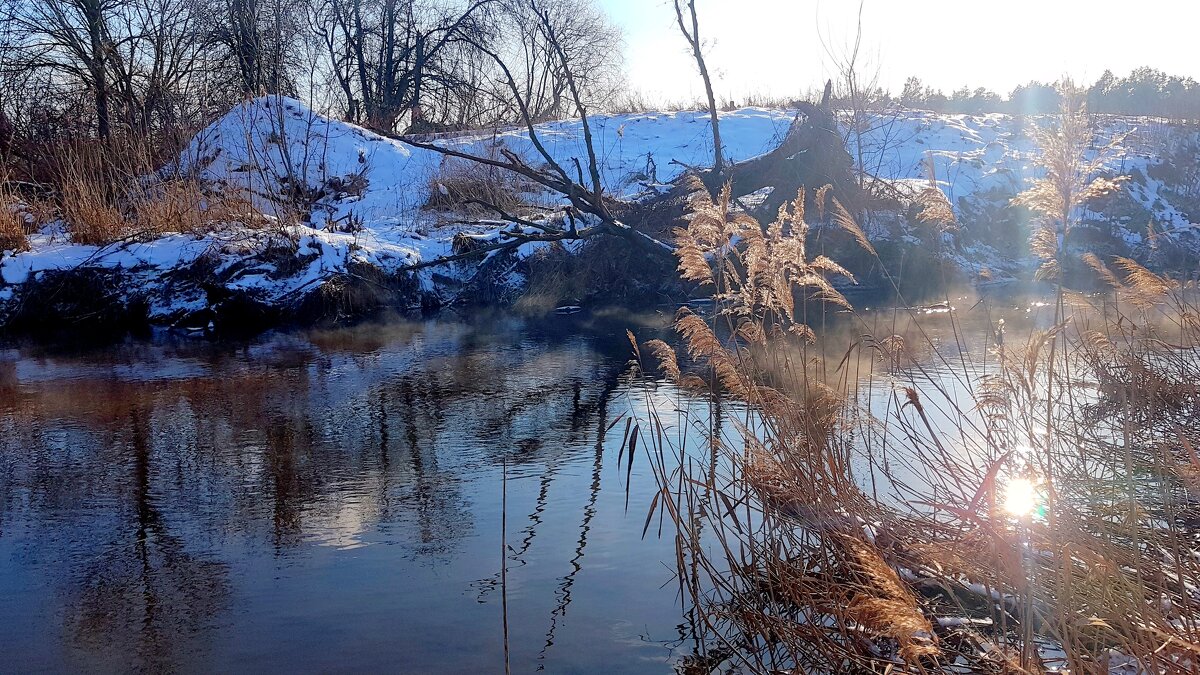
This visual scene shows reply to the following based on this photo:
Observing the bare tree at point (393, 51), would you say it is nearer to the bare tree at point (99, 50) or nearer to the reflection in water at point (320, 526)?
the bare tree at point (99, 50)

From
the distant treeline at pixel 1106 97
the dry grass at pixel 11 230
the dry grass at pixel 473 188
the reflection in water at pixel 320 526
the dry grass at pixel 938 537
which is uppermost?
the distant treeline at pixel 1106 97

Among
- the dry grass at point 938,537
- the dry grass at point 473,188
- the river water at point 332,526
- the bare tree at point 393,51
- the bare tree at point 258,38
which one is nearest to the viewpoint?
the dry grass at point 938,537

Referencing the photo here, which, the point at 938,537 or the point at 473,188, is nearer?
the point at 938,537

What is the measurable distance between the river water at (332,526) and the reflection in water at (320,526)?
1 centimetres

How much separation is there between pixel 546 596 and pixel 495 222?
906cm

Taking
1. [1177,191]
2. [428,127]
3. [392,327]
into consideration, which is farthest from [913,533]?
[428,127]

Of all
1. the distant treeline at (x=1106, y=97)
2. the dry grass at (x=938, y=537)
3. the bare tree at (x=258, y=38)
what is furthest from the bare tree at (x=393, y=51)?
the dry grass at (x=938, y=537)

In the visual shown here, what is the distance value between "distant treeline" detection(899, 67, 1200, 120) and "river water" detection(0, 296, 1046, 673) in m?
20.3

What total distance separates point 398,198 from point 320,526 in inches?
406

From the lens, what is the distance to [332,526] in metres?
3.87

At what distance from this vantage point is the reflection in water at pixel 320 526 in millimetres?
2875

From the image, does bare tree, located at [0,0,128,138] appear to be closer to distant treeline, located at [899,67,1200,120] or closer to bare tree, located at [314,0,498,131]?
bare tree, located at [314,0,498,131]

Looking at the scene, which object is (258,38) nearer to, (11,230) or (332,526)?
(11,230)

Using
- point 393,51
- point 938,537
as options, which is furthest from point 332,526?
point 393,51
